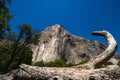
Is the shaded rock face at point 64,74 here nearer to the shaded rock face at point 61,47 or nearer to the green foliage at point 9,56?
the green foliage at point 9,56

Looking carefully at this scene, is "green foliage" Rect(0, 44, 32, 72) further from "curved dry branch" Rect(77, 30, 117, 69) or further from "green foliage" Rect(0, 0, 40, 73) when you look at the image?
"curved dry branch" Rect(77, 30, 117, 69)

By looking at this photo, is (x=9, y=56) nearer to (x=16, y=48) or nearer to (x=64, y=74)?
(x=16, y=48)

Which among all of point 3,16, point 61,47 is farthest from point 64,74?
point 61,47

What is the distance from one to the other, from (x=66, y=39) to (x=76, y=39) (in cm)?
816

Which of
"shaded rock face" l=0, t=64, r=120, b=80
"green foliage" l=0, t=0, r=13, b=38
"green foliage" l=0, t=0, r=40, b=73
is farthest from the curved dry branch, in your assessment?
"green foliage" l=0, t=0, r=40, b=73

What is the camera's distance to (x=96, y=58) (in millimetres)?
7824

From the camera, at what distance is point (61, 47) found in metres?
105

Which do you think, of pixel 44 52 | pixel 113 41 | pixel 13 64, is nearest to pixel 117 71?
pixel 113 41

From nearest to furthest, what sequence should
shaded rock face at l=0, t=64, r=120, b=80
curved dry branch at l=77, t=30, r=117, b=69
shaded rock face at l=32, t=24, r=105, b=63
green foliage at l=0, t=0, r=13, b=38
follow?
shaded rock face at l=0, t=64, r=120, b=80
curved dry branch at l=77, t=30, r=117, b=69
green foliage at l=0, t=0, r=13, b=38
shaded rock face at l=32, t=24, r=105, b=63

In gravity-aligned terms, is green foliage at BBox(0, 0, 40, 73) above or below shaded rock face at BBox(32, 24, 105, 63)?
below

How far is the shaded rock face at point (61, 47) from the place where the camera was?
102 metres

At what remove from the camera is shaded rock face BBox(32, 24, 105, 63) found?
102 meters

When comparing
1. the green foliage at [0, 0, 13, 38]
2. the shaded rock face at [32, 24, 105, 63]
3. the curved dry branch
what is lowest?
the curved dry branch

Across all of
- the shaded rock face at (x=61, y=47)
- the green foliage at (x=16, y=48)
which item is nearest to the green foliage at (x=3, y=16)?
the green foliage at (x=16, y=48)
